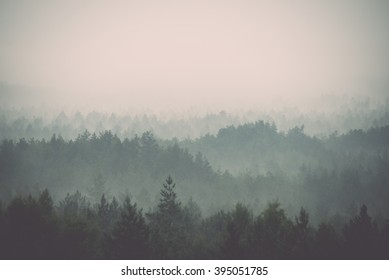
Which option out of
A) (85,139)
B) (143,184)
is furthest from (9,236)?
(85,139)

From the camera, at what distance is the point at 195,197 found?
112188 millimetres

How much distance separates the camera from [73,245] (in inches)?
1341

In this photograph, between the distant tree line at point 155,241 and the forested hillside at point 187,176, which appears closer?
the distant tree line at point 155,241

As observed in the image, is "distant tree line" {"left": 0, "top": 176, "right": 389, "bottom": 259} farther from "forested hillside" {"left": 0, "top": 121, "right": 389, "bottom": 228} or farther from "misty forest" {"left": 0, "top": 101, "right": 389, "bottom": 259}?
"forested hillside" {"left": 0, "top": 121, "right": 389, "bottom": 228}

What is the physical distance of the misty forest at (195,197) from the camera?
34438 millimetres

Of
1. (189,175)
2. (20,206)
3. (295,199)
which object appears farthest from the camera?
(189,175)

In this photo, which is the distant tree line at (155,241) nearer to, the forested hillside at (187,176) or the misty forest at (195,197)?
the misty forest at (195,197)

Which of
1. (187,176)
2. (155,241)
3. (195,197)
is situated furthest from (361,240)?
(187,176)

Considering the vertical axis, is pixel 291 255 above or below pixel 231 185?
below

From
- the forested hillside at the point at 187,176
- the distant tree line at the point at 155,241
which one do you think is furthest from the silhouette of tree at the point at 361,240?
the forested hillside at the point at 187,176

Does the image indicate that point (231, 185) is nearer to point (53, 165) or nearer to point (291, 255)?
point (53, 165)

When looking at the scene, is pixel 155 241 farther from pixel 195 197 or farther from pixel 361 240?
pixel 195 197

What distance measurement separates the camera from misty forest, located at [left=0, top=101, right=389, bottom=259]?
113 feet
